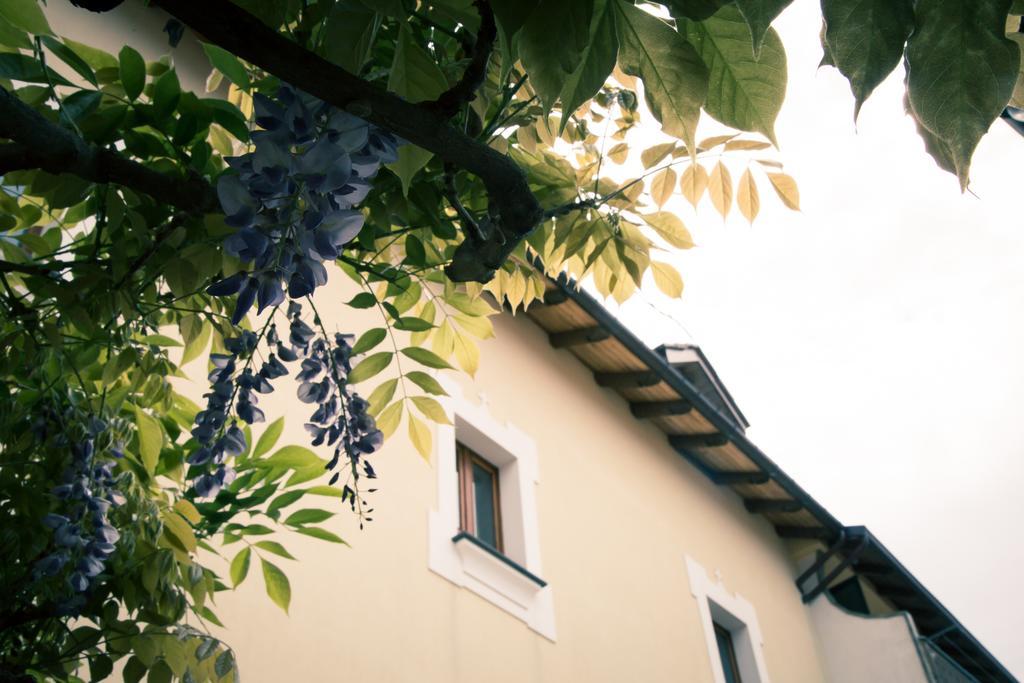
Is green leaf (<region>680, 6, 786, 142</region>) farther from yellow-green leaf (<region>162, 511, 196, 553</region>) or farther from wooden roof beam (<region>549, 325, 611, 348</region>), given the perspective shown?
wooden roof beam (<region>549, 325, 611, 348</region>)

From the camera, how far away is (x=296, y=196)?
1165 mm

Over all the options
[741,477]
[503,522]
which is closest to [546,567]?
[503,522]

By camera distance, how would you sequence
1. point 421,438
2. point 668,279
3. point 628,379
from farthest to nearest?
point 628,379 → point 421,438 → point 668,279

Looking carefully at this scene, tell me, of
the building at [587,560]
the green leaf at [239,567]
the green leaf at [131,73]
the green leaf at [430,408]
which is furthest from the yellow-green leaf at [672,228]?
the building at [587,560]

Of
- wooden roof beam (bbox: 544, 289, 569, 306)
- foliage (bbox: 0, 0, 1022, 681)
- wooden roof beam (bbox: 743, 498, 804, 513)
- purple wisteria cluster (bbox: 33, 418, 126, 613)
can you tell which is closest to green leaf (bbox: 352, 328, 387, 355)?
foliage (bbox: 0, 0, 1022, 681)

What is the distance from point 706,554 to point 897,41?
7.49 metres

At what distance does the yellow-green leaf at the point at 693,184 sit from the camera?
1897 millimetres

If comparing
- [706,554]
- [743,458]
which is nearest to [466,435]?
[706,554]

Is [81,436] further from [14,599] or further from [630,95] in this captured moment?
[630,95]

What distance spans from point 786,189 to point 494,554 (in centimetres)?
358

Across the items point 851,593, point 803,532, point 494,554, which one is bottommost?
point 494,554

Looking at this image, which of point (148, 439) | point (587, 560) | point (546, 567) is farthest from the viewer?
point (587, 560)

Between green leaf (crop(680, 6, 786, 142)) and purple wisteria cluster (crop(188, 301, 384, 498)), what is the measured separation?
53.7 inches

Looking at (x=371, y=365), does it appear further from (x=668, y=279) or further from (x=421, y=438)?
(x=668, y=279)
